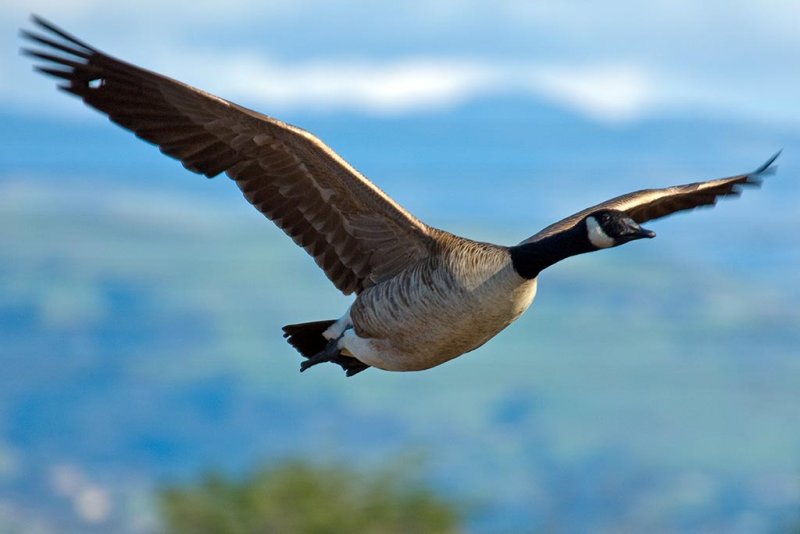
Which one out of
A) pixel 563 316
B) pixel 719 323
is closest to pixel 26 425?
pixel 563 316

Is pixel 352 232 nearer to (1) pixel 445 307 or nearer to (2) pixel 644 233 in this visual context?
(1) pixel 445 307

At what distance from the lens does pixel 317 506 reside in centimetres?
3609

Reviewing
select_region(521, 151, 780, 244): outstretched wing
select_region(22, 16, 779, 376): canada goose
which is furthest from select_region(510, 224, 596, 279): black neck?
select_region(521, 151, 780, 244): outstretched wing

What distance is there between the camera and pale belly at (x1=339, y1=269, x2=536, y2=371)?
25.9 ft

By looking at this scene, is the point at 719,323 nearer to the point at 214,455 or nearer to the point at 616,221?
the point at 214,455

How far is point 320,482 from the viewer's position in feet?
123

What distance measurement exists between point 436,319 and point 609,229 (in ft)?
3.68

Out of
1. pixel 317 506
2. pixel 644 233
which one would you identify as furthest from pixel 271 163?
pixel 317 506

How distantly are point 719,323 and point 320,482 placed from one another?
13612 centimetres

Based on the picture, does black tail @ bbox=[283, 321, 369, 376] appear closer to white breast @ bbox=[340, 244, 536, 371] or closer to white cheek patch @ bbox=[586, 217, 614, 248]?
white breast @ bbox=[340, 244, 536, 371]

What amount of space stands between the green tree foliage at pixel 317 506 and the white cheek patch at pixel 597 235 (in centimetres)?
2791

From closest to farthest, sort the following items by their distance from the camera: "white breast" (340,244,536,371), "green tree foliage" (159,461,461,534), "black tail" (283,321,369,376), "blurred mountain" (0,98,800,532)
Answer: "white breast" (340,244,536,371) < "black tail" (283,321,369,376) < "green tree foliage" (159,461,461,534) < "blurred mountain" (0,98,800,532)

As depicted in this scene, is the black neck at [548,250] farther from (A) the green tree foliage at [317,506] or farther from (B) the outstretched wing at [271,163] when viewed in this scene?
(A) the green tree foliage at [317,506]

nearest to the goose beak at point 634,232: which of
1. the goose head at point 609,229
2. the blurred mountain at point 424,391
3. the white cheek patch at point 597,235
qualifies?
the goose head at point 609,229
